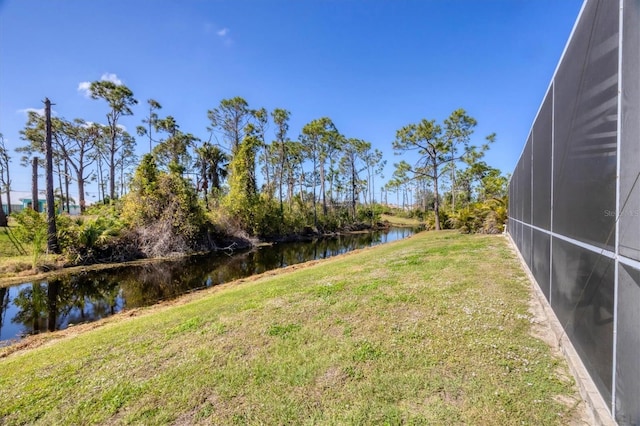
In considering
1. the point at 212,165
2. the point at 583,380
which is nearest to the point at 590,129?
the point at 583,380

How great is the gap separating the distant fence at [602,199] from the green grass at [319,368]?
0.53 meters

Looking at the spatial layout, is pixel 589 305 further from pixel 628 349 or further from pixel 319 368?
pixel 319 368

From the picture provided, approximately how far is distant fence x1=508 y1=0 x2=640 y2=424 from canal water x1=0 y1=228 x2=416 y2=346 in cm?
938

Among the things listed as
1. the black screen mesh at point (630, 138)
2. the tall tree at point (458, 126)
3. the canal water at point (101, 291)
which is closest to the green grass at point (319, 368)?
the black screen mesh at point (630, 138)

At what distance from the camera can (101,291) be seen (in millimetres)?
9609

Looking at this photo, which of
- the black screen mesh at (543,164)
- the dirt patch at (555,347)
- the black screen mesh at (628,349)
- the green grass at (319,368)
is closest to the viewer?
the black screen mesh at (628,349)

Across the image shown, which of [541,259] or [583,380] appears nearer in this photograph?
[583,380]

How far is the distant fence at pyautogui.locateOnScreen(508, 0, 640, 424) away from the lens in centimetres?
160

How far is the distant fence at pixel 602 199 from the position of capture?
1596 millimetres

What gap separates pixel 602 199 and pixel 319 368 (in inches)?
110

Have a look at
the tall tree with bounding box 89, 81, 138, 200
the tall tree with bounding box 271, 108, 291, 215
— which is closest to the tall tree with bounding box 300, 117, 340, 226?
the tall tree with bounding box 271, 108, 291, 215

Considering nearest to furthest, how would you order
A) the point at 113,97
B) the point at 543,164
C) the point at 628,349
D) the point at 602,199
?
1. the point at 628,349
2. the point at 602,199
3. the point at 543,164
4. the point at 113,97

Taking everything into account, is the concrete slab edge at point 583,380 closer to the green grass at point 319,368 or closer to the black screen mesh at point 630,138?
the green grass at point 319,368

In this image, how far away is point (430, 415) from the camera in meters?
2.20
